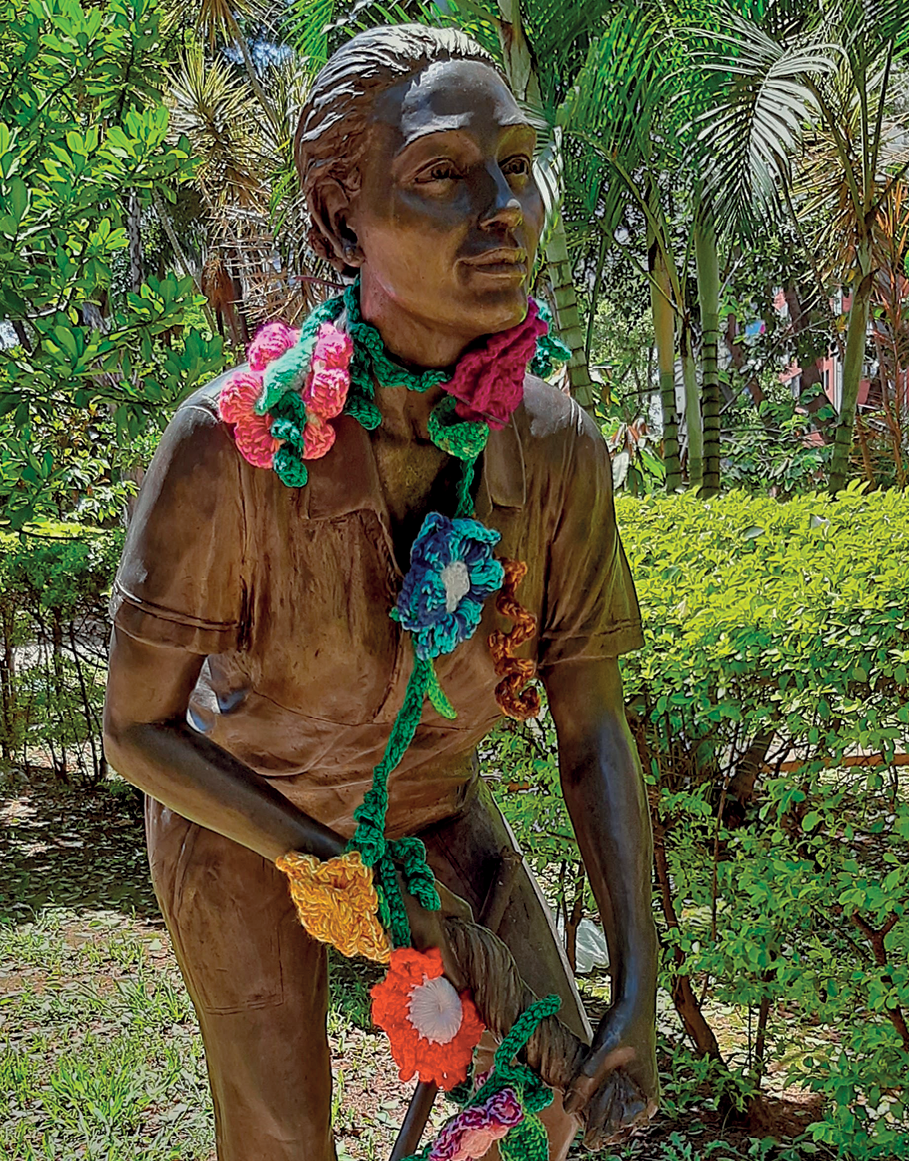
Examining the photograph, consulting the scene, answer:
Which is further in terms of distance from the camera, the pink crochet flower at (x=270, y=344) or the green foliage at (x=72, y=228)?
the green foliage at (x=72, y=228)

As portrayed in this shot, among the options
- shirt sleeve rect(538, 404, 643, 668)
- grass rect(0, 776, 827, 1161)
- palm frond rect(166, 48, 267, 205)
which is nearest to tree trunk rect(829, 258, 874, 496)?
grass rect(0, 776, 827, 1161)

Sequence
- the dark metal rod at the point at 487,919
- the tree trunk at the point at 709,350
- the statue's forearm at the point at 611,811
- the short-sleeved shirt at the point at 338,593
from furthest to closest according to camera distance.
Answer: the tree trunk at the point at 709,350 < the dark metal rod at the point at 487,919 < the statue's forearm at the point at 611,811 < the short-sleeved shirt at the point at 338,593

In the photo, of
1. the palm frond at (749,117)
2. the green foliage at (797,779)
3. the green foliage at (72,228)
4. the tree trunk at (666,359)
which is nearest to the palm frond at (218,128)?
the tree trunk at (666,359)

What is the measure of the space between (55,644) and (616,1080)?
6518 mm

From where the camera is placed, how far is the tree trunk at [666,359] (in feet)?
21.8

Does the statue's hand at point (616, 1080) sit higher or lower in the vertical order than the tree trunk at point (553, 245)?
lower

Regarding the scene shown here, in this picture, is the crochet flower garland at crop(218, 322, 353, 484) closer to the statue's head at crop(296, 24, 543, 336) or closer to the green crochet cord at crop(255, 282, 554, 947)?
the green crochet cord at crop(255, 282, 554, 947)

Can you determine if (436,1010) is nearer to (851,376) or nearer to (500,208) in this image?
(500,208)

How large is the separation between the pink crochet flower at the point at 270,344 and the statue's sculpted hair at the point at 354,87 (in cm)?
17

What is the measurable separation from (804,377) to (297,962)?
15.6 m

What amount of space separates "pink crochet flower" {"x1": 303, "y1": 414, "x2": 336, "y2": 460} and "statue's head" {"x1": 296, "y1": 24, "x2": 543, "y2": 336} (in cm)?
17

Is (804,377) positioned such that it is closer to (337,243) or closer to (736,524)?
(736,524)

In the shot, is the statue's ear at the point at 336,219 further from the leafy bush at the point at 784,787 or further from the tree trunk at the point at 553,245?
the tree trunk at the point at 553,245

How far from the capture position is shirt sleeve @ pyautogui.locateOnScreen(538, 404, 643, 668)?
160 centimetres
